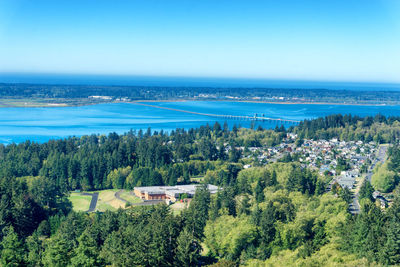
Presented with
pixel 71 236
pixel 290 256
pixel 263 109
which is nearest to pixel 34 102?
pixel 263 109

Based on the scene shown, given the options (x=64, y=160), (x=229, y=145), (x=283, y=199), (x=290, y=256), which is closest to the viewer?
(x=290, y=256)

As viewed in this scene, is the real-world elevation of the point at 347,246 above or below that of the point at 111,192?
above

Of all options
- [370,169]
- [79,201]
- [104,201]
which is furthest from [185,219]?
[370,169]

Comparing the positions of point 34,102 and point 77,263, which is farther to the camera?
point 34,102

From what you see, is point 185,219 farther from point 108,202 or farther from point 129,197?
point 108,202

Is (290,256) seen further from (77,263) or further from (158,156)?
(158,156)

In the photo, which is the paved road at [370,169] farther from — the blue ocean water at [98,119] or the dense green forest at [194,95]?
the dense green forest at [194,95]

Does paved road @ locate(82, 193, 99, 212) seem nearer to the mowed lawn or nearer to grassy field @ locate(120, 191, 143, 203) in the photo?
the mowed lawn
